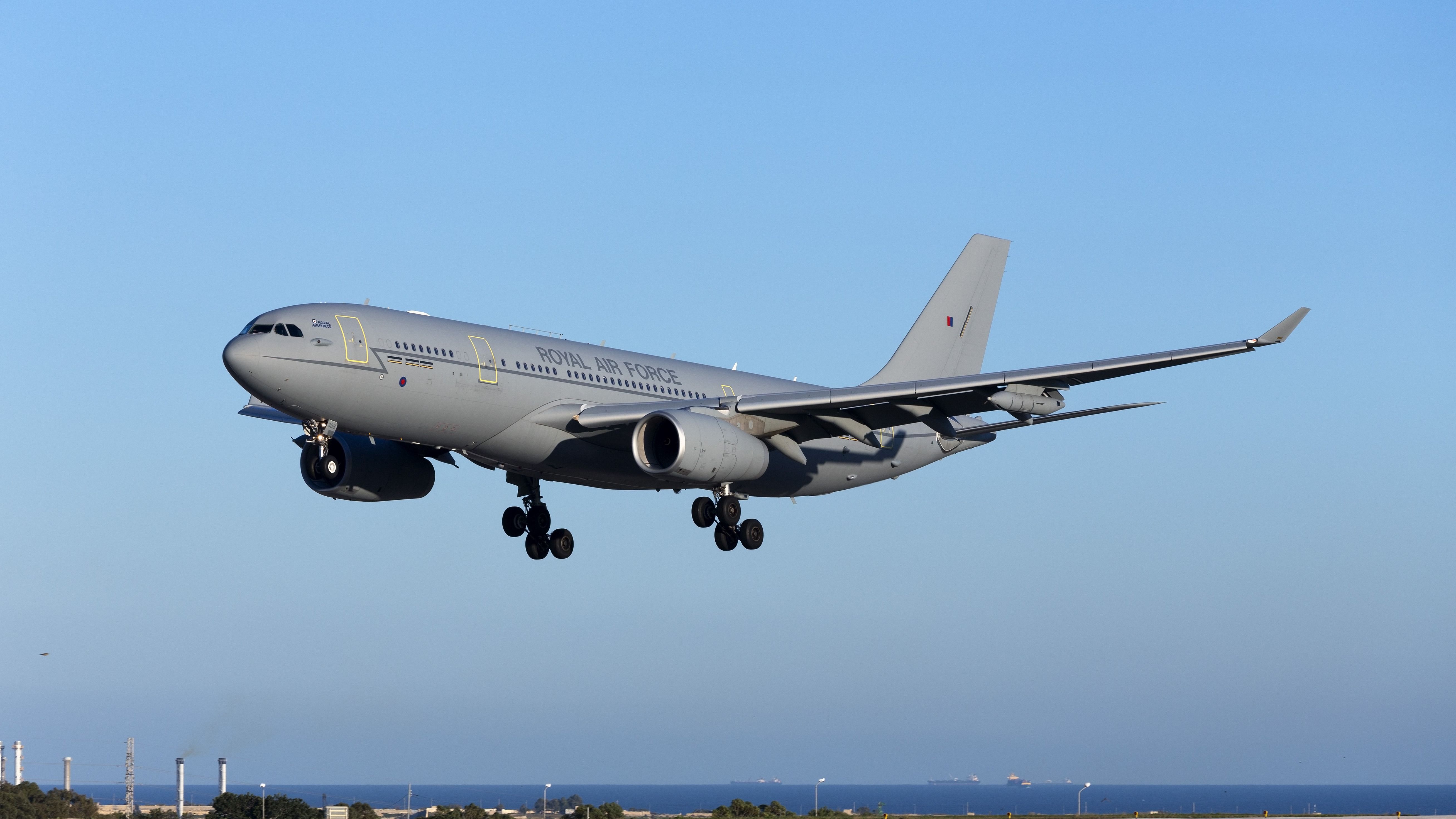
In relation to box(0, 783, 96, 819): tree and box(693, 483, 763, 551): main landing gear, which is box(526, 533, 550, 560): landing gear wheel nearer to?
box(693, 483, 763, 551): main landing gear

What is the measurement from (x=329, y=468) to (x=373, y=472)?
8.93 feet

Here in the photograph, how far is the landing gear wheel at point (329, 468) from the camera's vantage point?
37656 millimetres

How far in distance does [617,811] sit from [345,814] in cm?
1681

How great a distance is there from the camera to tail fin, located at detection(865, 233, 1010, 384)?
5075 cm

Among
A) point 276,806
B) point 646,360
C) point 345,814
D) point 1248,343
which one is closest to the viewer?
point 1248,343

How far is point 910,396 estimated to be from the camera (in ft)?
125

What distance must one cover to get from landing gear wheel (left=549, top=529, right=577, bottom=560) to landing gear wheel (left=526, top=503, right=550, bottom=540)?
0.33m

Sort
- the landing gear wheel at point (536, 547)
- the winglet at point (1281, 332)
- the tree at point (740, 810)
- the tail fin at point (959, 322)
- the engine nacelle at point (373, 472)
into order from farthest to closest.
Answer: the tree at point (740, 810), the tail fin at point (959, 322), the landing gear wheel at point (536, 547), the engine nacelle at point (373, 472), the winglet at point (1281, 332)

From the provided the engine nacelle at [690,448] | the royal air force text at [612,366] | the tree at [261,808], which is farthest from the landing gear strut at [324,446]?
the tree at [261,808]

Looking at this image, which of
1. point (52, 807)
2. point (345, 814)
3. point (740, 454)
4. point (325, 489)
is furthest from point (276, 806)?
Answer: point (740, 454)

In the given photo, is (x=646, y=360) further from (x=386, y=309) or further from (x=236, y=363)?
(x=236, y=363)

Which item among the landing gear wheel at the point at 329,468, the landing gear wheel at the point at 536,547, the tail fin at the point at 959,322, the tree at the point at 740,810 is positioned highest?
the tail fin at the point at 959,322

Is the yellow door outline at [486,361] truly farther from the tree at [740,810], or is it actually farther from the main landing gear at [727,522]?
the tree at [740,810]

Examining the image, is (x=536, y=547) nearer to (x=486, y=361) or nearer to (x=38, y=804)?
(x=486, y=361)
